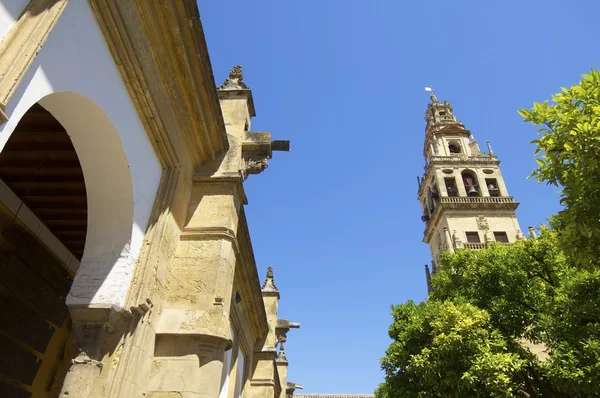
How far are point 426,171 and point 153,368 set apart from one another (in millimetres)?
35351

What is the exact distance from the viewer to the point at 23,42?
8.20ft

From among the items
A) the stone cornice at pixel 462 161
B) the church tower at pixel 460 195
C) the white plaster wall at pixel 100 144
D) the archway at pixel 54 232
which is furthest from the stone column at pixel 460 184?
the white plaster wall at pixel 100 144

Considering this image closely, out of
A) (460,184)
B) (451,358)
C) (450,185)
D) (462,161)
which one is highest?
(462,161)

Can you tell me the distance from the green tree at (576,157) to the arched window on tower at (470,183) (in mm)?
29671

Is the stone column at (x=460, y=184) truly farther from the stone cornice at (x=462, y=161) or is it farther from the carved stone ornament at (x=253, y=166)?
the carved stone ornament at (x=253, y=166)

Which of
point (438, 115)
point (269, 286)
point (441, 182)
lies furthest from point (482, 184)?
point (269, 286)

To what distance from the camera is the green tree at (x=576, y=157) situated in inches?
173

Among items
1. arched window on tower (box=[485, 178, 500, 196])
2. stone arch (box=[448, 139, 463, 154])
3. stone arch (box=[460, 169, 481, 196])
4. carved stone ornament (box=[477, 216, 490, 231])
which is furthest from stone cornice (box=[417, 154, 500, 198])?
carved stone ornament (box=[477, 216, 490, 231])

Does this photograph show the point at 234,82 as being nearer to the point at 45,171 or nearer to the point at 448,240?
the point at 45,171

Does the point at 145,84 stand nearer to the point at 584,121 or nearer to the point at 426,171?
the point at 584,121

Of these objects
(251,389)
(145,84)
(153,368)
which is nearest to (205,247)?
(153,368)

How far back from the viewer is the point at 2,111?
2.36 meters

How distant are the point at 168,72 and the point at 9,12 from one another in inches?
92.3

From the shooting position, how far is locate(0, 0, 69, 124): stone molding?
2.38 meters
